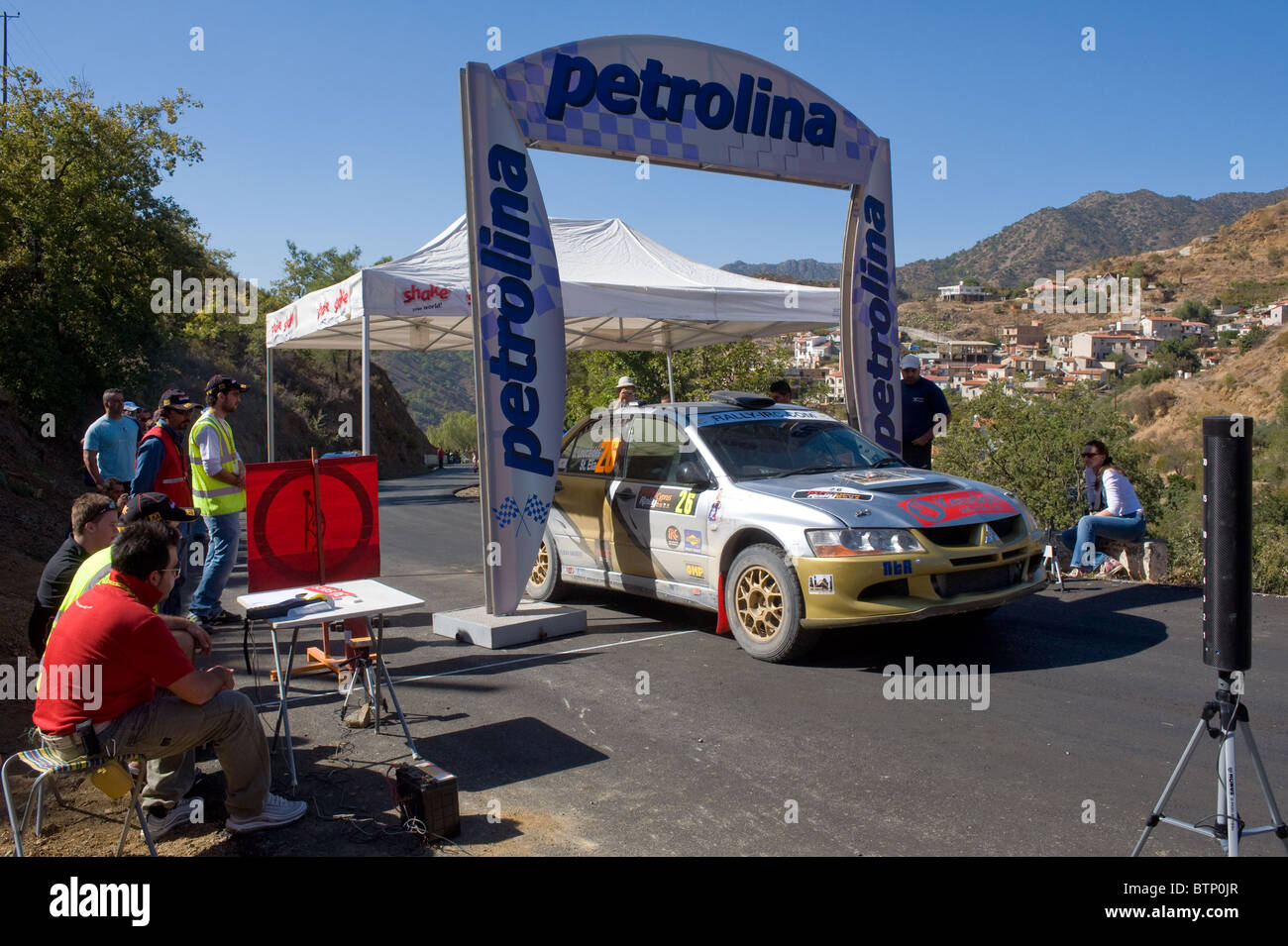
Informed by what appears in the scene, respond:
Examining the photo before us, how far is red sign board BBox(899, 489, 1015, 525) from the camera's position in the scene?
21.0ft

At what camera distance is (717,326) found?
46.8ft

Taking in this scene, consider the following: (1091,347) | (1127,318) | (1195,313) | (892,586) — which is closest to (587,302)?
(892,586)

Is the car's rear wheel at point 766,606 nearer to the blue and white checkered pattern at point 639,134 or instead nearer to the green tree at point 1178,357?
the blue and white checkered pattern at point 639,134

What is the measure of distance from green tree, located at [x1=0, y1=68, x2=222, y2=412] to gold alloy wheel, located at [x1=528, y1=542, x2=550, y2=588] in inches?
603

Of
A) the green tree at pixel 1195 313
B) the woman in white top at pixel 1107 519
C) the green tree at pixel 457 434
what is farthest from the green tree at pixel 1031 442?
the green tree at pixel 457 434

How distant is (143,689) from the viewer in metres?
3.86

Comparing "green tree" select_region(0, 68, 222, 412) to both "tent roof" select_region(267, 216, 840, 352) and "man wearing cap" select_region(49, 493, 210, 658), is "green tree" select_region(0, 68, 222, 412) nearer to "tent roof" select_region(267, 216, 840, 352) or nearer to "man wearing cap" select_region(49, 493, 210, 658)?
"tent roof" select_region(267, 216, 840, 352)

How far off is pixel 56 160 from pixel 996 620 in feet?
69.5

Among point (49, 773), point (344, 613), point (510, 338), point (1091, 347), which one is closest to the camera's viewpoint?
point (49, 773)

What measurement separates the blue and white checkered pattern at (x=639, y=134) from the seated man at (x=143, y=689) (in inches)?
186

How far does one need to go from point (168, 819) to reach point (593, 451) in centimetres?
495

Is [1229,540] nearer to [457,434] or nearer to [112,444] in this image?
[112,444]

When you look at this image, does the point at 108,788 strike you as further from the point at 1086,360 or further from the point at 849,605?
the point at 1086,360
